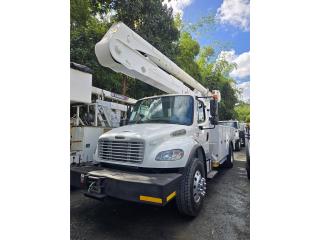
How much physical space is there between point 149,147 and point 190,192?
0.62 meters

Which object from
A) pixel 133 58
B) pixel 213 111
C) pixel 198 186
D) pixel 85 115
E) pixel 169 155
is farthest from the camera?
pixel 85 115

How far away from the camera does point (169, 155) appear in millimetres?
2213

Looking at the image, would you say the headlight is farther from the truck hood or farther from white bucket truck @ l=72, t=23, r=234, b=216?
the truck hood

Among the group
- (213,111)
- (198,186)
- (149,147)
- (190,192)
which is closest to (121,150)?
(149,147)

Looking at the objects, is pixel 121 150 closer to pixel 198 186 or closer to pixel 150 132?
pixel 150 132

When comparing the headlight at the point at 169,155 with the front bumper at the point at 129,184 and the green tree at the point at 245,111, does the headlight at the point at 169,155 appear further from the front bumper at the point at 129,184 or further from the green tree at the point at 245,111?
the green tree at the point at 245,111

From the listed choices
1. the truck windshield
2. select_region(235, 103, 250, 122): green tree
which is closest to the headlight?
the truck windshield

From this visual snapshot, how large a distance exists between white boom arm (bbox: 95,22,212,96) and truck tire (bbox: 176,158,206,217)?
1386mm

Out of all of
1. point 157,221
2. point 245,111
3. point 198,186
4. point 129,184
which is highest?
point 245,111

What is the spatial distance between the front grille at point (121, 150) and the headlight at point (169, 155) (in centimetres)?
19

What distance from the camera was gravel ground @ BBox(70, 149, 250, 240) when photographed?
209cm

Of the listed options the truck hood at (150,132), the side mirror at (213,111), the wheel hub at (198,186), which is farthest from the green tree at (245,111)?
the wheel hub at (198,186)

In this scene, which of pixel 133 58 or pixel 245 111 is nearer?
pixel 245 111

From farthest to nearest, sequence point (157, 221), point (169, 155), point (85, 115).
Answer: point (85, 115) < point (157, 221) < point (169, 155)
